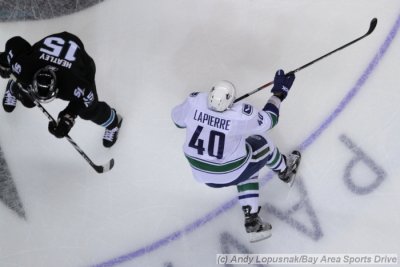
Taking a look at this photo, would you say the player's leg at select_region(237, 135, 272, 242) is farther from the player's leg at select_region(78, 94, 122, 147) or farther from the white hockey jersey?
the player's leg at select_region(78, 94, 122, 147)

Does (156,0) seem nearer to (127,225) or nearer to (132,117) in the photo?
(132,117)

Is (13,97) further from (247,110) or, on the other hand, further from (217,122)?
(247,110)

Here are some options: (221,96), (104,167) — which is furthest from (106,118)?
(221,96)

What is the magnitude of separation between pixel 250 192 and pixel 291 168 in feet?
1.53

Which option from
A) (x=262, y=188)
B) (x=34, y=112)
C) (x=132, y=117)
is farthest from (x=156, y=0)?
A: (x=262, y=188)

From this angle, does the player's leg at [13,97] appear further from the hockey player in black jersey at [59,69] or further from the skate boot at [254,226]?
the skate boot at [254,226]

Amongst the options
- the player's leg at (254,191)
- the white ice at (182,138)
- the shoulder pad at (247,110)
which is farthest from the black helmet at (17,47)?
the player's leg at (254,191)

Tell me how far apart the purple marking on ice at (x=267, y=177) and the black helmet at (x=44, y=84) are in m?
1.56

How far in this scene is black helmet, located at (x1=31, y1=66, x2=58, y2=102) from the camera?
3.22 m

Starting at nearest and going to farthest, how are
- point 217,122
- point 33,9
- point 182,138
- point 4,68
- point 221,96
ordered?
point 221,96 < point 217,122 < point 4,68 < point 182,138 < point 33,9

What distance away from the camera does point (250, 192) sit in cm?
374

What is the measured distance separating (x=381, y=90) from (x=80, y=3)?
264 cm

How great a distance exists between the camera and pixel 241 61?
4.32 m

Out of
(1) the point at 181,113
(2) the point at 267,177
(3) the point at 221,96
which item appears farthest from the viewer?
(2) the point at 267,177
